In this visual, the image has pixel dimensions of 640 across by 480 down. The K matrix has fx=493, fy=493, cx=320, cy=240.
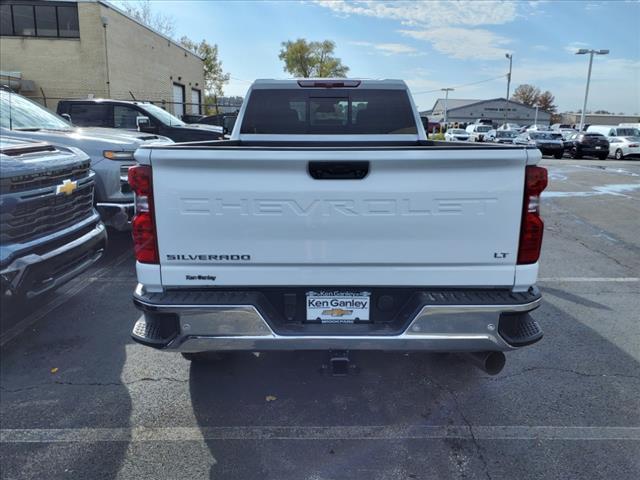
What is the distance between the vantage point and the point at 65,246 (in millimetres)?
4270

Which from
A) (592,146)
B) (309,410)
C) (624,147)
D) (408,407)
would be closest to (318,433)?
(309,410)

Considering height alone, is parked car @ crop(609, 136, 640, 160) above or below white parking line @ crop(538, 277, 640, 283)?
above

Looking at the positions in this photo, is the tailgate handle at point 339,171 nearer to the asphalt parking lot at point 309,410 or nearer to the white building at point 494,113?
the asphalt parking lot at point 309,410

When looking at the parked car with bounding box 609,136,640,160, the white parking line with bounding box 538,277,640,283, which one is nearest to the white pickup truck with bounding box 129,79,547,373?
the white parking line with bounding box 538,277,640,283

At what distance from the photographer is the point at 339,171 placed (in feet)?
8.67

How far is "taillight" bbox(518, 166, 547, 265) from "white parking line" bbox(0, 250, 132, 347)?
4208 mm

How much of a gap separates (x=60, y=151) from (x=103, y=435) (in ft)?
9.20

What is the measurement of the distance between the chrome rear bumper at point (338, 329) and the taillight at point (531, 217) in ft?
0.77

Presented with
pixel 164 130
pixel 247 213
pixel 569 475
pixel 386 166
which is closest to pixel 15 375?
pixel 247 213

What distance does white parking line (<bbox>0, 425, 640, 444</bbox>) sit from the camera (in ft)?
9.75

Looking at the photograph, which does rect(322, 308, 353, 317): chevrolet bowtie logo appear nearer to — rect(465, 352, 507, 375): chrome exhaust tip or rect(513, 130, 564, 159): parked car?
rect(465, 352, 507, 375): chrome exhaust tip

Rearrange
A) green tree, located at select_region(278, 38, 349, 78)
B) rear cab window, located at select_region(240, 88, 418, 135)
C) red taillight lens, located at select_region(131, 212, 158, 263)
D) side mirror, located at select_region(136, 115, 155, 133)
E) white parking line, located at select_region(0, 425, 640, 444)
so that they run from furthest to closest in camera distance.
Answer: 1. green tree, located at select_region(278, 38, 349, 78)
2. side mirror, located at select_region(136, 115, 155, 133)
3. rear cab window, located at select_region(240, 88, 418, 135)
4. white parking line, located at select_region(0, 425, 640, 444)
5. red taillight lens, located at select_region(131, 212, 158, 263)

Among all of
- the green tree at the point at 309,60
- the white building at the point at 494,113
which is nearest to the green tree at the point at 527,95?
the white building at the point at 494,113

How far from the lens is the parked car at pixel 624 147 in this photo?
28375 millimetres
